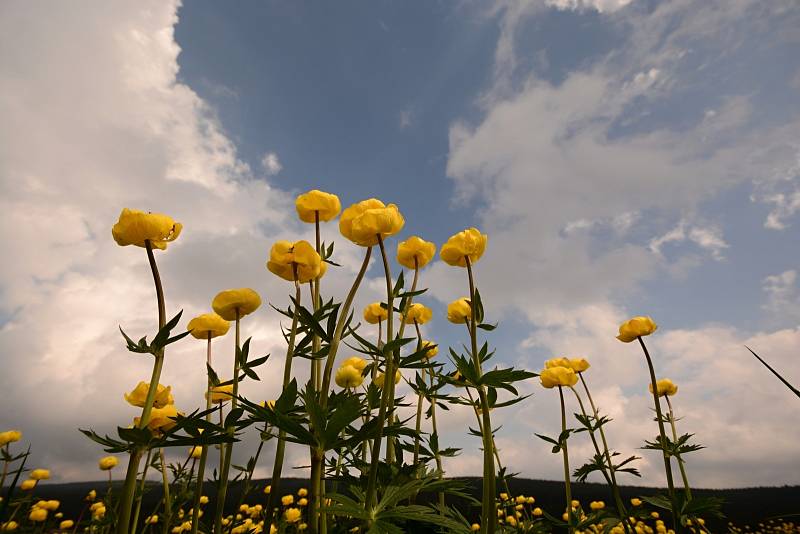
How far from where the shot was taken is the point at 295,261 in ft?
7.01

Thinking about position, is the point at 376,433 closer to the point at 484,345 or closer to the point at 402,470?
the point at 402,470

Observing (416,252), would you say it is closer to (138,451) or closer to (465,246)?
(465,246)

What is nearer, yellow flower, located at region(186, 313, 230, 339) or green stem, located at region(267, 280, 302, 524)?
green stem, located at region(267, 280, 302, 524)

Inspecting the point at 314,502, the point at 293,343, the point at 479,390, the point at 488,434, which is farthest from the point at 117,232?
the point at 488,434

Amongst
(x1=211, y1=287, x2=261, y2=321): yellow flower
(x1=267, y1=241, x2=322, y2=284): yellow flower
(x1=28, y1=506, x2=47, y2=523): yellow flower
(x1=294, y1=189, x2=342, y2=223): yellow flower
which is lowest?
(x1=28, y1=506, x2=47, y2=523): yellow flower

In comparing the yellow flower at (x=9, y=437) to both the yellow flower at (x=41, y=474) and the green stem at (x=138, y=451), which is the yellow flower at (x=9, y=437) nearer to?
the yellow flower at (x=41, y=474)

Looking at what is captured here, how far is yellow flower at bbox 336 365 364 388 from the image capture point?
8.76 ft

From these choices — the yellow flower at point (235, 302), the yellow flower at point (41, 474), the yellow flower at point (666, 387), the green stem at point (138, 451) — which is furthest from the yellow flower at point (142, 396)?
the yellow flower at point (666, 387)

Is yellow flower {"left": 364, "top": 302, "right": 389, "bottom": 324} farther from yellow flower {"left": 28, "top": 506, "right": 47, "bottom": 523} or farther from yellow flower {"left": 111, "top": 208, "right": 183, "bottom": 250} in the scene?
yellow flower {"left": 28, "top": 506, "right": 47, "bottom": 523}

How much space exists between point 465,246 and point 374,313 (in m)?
1.13

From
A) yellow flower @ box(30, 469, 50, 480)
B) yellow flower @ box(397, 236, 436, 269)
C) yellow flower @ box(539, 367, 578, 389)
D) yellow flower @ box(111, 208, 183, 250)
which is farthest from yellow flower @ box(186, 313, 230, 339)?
yellow flower @ box(30, 469, 50, 480)

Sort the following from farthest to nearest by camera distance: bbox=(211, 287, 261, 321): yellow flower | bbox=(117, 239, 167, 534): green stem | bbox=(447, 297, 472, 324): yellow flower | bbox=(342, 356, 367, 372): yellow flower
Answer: bbox=(447, 297, 472, 324): yellow flower < bbox=(342, 356, 367, 372): yellow flower < bbox=(211, 287, 261, 321): yellow flower < bbox=(117, 239, 167, 534): green stem

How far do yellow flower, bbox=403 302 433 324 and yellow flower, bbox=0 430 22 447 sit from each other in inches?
156

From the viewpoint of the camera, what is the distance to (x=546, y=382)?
3736mm
